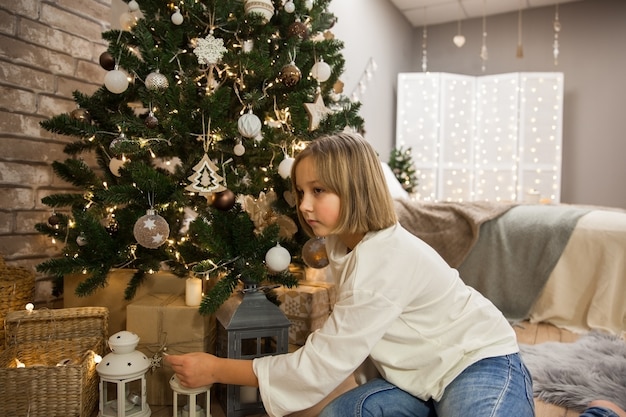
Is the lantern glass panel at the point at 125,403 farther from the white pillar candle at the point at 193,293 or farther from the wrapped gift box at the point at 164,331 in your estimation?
the white pillar candle at the point at 193,293

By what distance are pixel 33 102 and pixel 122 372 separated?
1.26 metres

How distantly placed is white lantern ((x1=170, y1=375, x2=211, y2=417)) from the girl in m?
0.17

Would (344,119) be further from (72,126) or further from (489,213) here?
(489,213)

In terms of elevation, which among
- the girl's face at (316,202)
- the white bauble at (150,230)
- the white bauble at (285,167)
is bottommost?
the white bauble at (150,230)

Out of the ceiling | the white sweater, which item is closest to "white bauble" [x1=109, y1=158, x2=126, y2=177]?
the white sweater

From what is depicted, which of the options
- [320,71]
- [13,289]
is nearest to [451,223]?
[320,71]

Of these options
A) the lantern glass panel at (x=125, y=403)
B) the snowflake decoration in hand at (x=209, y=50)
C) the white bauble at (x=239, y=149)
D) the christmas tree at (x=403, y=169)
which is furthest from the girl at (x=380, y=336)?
the christmas tree at (x=403, y=169)

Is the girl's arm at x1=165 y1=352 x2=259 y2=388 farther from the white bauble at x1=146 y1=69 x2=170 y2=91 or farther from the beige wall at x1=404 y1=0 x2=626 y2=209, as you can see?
the beige wall at x1=404 y1=0 x2=626 y2=209

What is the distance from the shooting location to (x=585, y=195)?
5.30 meters

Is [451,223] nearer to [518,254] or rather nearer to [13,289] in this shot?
[518,254]

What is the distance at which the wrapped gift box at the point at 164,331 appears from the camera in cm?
137

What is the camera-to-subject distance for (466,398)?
93cm

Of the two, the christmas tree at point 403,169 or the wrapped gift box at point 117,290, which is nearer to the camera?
the wrapped gift box at point 117,290

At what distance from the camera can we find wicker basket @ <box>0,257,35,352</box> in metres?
1.57
